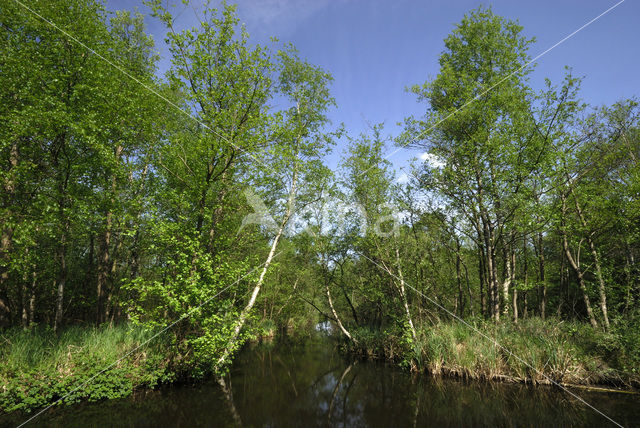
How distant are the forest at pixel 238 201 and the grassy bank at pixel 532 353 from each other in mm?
59

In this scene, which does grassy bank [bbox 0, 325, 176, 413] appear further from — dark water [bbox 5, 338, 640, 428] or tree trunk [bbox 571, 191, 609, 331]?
tree trunk [bbox 571, 191, 609, 331]

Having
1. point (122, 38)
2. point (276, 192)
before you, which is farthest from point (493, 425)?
point (122, 38)

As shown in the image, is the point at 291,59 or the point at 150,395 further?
the point at 291,59

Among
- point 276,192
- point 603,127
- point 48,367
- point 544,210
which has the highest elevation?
point 603,127

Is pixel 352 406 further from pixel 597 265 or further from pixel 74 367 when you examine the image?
pixel 597 265

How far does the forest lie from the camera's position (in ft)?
27.8

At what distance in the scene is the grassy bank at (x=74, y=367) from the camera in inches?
265

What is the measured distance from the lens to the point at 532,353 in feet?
29.6

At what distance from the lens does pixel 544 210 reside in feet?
33.8

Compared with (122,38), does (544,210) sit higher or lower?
lower

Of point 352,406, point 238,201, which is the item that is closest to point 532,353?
point 352,406

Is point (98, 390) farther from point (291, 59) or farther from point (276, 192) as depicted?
point (291, 59)

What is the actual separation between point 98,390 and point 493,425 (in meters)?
10.1

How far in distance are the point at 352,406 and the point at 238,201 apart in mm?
8527
